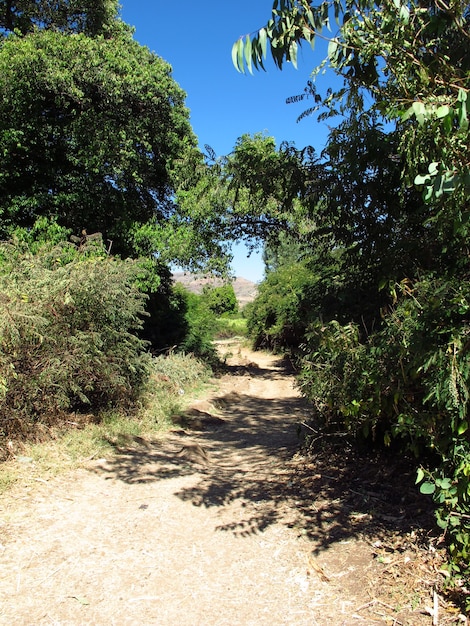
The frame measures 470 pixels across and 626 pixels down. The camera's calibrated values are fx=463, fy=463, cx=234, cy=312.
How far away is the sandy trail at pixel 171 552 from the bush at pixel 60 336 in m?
1.15

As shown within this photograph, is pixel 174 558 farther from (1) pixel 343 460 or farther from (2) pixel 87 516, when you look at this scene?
(1) pixel 343 460

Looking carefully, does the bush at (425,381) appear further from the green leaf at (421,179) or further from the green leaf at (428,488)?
the green leaf at (421,179)

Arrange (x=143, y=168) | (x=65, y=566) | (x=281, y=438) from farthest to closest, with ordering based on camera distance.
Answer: (x=143, y=168)
(x=281, y=438)
(x=65, y=566)

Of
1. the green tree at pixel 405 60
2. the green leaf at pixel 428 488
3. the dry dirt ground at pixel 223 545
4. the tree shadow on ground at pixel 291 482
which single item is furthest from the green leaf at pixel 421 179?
the tree shadow on ground at pixel 291 482

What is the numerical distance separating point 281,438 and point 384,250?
3.64 meters

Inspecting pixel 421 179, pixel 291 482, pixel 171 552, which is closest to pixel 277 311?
pixel 291 482

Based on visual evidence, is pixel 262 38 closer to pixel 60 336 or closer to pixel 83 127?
pixel 60 336

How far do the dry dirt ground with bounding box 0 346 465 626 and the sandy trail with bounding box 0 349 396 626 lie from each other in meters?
0.01

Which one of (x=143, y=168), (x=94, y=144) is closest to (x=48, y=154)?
(x=94, y=144)

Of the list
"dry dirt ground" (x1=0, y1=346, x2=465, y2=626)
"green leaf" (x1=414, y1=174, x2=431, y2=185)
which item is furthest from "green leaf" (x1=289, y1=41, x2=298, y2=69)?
"dry dirt ground" (x1=0, y1=346, x2=465, y2=626)

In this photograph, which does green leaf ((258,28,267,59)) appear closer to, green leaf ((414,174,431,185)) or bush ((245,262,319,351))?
green leaf ((414,174,431,185))

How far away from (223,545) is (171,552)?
0.42m

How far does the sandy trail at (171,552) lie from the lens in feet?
9.36

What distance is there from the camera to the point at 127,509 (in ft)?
14.4
